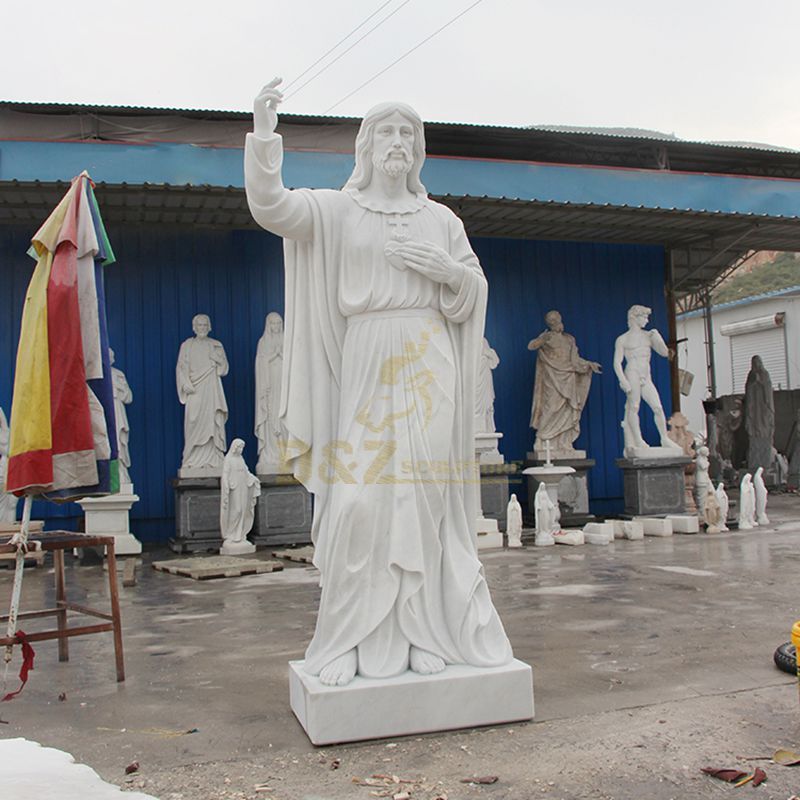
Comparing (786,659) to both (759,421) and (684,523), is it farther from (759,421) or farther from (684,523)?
(759,421)

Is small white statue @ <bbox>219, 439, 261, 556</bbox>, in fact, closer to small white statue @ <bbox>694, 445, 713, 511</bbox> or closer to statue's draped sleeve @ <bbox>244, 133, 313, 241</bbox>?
small white statue @ <bbox>694, 445, 713, 511</bbox>

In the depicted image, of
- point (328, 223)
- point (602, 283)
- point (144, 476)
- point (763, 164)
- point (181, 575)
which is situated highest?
point (763, 164)

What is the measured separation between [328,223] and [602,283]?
454 inches

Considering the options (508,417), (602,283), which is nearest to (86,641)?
(508,417)

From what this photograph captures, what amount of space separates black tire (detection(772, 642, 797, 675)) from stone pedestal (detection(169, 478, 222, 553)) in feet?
26.5

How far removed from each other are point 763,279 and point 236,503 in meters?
36.4

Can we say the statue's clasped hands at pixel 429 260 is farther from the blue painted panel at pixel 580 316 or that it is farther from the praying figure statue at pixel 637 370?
the blue painted panel at pixel 580 316

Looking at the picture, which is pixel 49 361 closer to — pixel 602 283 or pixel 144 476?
pixel 144 476

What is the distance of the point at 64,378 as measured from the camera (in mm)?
4004

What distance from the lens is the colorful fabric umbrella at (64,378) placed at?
3.95 metres

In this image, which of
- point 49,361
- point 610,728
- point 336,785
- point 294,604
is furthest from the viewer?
point 294,604

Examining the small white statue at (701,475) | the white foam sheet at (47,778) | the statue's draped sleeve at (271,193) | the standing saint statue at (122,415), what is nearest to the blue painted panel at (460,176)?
A: the standing saint statue at (122,415)

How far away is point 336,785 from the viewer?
2844 mm

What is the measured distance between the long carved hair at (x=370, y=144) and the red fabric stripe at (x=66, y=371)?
1448mm
